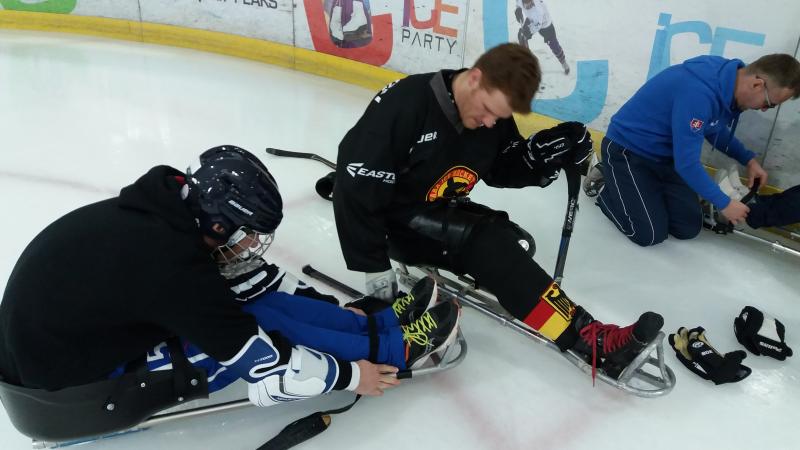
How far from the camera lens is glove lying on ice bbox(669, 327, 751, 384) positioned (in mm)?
2100

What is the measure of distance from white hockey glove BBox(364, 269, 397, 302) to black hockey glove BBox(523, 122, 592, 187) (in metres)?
0.68

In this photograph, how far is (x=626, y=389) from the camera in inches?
78.2

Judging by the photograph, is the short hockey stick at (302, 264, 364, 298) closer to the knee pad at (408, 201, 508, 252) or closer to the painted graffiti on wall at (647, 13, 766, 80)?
the knee pad at (408, 201, 508, 252)

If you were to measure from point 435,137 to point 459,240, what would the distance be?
35 cm

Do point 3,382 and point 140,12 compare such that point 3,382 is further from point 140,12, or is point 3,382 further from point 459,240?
point 140,12

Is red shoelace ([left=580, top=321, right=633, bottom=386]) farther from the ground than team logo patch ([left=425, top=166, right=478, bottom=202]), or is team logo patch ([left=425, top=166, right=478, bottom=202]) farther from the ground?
team logo patch ([left=425, top=166, right=478, bottom=202])

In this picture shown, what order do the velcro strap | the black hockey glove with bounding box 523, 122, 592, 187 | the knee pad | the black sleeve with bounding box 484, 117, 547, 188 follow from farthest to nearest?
the black sleeve with bounding box 484, 117, 547, 188
the black hockey glove with bounding box 523, 122, 592, 187
the knee pad
the velcro strap

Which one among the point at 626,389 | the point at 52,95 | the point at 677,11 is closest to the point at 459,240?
the point at 626,389

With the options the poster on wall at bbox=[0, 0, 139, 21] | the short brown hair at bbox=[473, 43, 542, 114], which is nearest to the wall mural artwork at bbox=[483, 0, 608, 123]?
the short brown hair at bbox=[473, 43, 542, 114]

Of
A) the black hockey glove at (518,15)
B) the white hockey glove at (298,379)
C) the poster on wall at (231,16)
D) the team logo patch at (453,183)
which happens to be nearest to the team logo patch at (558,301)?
the team logo patch at (453,183)

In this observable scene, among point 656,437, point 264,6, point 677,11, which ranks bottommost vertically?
point 656,437

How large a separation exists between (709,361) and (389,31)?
3489mm

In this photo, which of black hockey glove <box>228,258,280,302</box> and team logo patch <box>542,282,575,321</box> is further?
team logo patch <box>542,282,575,321</box>

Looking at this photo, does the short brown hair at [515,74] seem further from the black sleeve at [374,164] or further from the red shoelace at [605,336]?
the red shoelace at [605,336]
